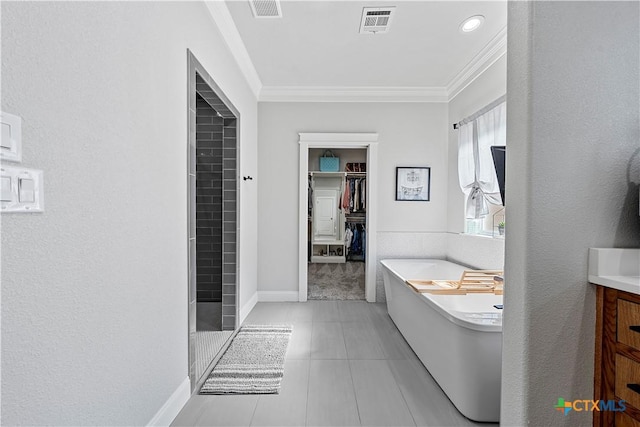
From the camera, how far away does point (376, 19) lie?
2623 mm

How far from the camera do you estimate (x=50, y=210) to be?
98 cm

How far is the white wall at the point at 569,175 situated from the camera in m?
1.07

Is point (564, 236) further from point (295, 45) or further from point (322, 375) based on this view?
point (295, 45)

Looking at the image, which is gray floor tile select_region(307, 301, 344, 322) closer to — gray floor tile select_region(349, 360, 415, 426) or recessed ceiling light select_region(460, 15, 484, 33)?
gray floor tile select_region(349, 360, 415, 426)

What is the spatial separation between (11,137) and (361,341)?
9.02ft

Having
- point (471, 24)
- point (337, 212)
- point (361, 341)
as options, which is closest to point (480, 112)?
point (471, 24)

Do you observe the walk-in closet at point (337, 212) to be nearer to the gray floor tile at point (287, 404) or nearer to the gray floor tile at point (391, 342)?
the gray floor tile at point (391, 342)

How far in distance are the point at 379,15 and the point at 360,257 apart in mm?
4722

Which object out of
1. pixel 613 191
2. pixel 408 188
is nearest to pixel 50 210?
pixel 613 191

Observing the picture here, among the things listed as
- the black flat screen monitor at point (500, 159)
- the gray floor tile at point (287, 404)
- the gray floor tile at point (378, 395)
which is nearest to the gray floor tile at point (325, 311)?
the gray floor tile at point (378, 395)

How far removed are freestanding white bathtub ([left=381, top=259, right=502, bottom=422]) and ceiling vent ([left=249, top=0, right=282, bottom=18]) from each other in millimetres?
2358

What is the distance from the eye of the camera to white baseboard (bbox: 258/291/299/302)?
426cm

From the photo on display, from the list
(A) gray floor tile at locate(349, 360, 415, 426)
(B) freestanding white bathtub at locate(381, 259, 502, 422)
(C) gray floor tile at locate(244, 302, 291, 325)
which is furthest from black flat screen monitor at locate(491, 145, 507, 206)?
(C) gray floor tile at locate(244, 302, 291, 325)

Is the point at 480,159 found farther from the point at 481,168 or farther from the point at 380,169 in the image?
the point at 380,169
